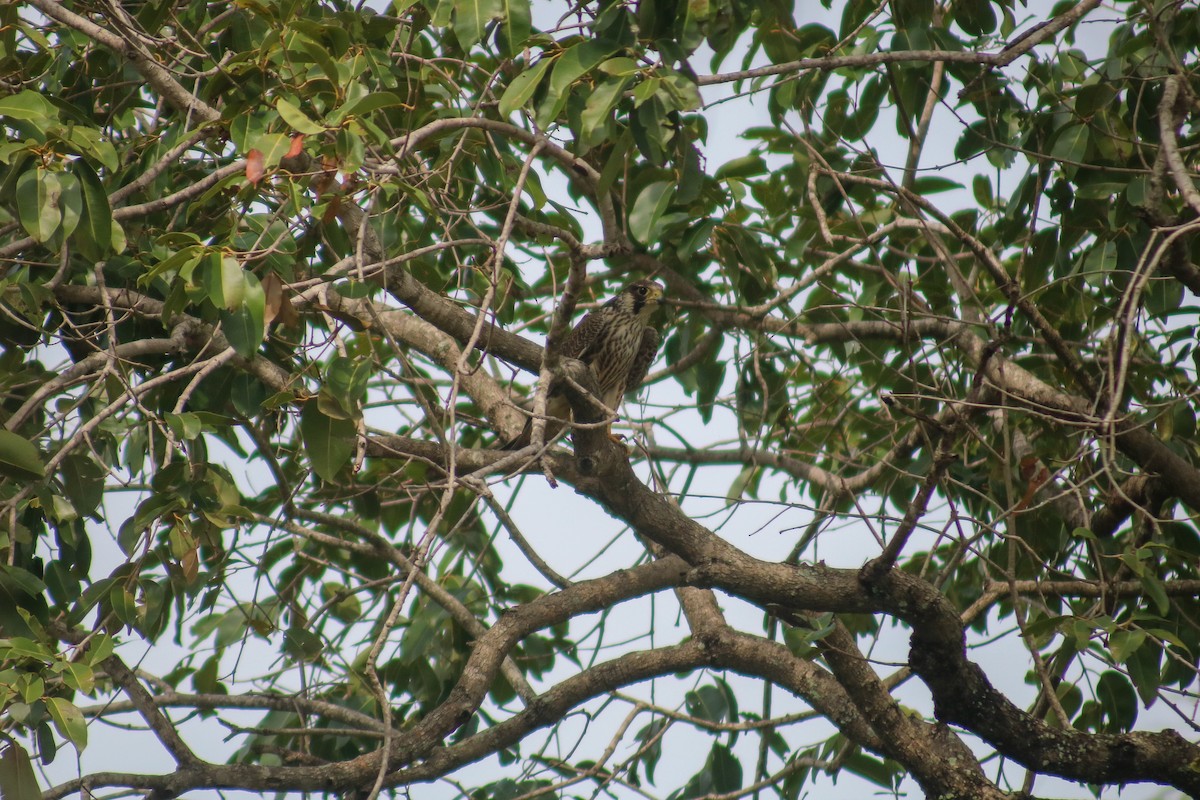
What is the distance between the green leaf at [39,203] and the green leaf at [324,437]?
2.32 ft

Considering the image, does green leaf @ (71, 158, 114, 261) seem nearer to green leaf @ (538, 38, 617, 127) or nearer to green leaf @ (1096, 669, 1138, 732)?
green leaf @ (538, 38, 617, 127)

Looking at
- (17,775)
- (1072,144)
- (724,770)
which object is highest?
→ (1072,144)

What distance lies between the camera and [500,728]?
10.7 ft

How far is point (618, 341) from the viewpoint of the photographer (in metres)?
4.83

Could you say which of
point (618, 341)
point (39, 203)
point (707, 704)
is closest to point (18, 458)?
point (39, 203)

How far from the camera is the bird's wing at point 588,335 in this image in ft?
15.9

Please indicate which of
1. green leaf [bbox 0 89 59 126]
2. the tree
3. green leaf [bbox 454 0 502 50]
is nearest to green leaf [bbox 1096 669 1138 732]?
the tree

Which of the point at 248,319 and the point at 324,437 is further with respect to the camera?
the point at 324,437

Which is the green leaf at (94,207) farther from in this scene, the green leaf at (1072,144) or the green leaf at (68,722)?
the green leaf at (1072,144)

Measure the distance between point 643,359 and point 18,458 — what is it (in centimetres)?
292

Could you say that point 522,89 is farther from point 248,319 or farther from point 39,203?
point 39,203

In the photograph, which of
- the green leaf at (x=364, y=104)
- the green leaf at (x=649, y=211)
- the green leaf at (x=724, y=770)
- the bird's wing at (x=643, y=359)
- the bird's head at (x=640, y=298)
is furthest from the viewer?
the bird's wing at (x=643, y=359)

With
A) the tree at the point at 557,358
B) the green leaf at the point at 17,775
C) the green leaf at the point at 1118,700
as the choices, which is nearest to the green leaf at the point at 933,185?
the tree at the point at 557,358

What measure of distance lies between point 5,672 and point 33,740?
1.22 feet
